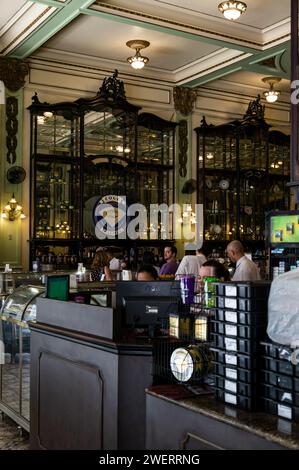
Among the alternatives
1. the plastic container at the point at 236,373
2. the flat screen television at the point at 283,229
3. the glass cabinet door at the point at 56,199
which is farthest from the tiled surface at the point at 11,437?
the glass cabinet door at the point at 56,199

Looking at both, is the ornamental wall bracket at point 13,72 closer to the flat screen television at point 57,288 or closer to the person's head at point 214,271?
the person's head at point 214,271

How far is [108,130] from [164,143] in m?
1.37

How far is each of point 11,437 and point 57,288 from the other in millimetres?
1391

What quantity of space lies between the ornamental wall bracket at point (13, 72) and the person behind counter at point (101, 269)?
4024 mm

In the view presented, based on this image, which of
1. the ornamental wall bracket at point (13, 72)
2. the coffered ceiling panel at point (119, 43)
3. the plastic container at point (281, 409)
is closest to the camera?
the plastic container at point (281, 409)

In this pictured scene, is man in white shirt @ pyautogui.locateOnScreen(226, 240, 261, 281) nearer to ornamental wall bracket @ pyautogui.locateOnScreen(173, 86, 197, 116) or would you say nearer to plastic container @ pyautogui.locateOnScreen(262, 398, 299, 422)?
plastic container @ pyautogui.locateOnScreen(262, 398, 299, 422)

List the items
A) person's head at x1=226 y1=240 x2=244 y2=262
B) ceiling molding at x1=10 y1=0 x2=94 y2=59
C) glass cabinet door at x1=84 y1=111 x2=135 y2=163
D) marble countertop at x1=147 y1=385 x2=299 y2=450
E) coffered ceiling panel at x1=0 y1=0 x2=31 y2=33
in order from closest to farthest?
marble countertop at x1=147 y1=385 x2=299 y2=450 → person's head at x1=226 y1=240 x2=244 y2=262 → ceiling molding at x1=10 y1=0 x2=94 y2=59 → coffered ceiling panel at x1=0 y1=0 x2=31 y2=33 → glass cabinet door at x1=84 y1=111 x2=135 y2=163

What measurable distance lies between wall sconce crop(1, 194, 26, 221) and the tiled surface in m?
6.08

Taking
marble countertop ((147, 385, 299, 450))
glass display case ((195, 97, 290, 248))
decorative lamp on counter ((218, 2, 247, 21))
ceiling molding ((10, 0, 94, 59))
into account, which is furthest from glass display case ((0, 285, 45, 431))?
glass display case ((195, 97, 290, 248))

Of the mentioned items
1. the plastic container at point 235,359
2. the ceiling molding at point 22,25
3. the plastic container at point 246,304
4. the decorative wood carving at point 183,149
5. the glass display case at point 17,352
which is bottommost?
the glass display case at point 17,352

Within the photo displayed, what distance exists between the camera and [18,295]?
472cm

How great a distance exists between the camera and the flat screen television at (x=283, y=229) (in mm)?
8198

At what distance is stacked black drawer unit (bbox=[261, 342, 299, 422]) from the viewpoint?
1870 millimetres

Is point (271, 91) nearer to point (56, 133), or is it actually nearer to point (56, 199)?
point (56, 133)
